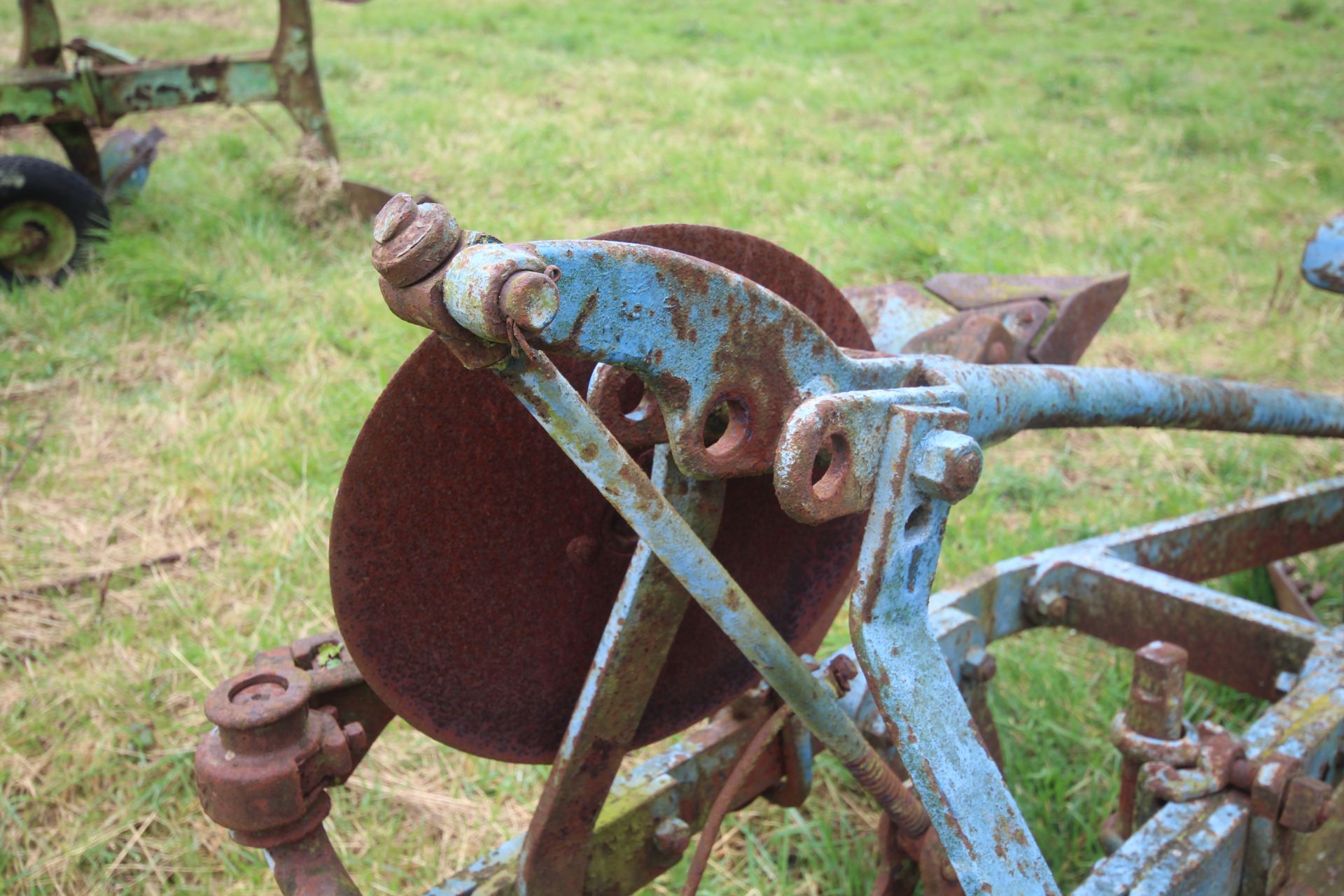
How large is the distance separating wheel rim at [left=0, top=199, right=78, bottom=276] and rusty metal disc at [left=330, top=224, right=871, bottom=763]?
4.46 m

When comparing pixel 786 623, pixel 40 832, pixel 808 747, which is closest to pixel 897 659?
pixel 786 623

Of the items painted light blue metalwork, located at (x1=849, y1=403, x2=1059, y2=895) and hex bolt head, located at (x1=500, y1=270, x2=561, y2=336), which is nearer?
hex bolt head, located at (x1=500, y1=270, x2=561, y2=336)

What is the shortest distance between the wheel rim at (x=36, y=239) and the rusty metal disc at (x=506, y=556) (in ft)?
14.6

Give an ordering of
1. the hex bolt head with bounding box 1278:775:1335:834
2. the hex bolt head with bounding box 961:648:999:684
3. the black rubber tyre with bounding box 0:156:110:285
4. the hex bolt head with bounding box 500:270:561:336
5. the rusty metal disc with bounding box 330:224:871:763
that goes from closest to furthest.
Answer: the hex bolt head with bounding box 500:270:561:336 → the rusty metal disc with bounding box 330:224:871:763 → the hex bolt head with bounding box 1278:775:1335:834 → the hex bolt head with bounding box 961:648:999:684 → the black rubber tyre with bounding box 0:156:110:285

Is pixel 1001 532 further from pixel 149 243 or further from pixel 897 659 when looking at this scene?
pixel 149 243

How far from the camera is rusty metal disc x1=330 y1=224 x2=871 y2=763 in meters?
1.33

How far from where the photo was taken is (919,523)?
127 cm

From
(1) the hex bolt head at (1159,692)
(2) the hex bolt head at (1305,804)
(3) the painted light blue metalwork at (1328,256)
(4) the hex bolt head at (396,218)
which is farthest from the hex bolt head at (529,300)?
(3) the painted light blue metalwork at (1328,256)

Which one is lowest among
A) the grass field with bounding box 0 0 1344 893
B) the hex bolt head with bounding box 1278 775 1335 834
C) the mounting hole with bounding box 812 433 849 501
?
the grass field with bounding box 0 0 1344 893

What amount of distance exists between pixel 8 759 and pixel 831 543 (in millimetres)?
2052

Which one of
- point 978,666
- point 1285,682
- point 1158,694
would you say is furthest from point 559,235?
point 1158,694

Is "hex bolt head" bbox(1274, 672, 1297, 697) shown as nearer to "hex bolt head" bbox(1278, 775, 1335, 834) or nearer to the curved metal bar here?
"hex bolt head" bbox(1278, 775, 1335, 834)

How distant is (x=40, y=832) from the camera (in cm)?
243

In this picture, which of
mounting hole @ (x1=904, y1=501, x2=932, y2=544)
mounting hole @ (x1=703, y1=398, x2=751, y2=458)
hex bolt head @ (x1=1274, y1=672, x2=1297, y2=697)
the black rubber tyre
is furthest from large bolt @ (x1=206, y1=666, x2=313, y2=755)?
the black rubber tyre
